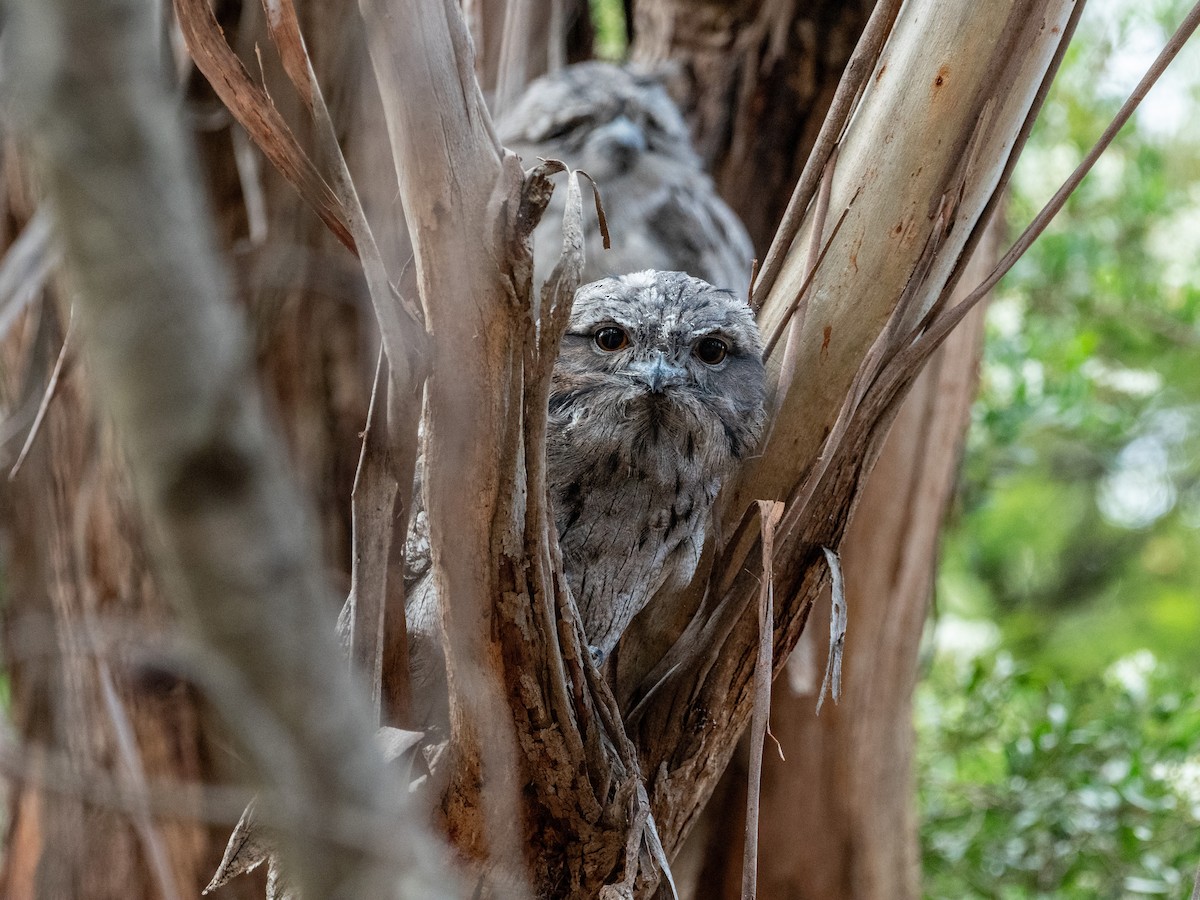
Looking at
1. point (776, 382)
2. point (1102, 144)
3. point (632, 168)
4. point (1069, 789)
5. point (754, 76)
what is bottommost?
point (1069, 789)

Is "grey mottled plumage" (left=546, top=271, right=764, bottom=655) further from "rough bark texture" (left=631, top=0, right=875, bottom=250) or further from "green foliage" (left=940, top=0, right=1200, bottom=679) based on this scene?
"green foliage" (left=940, top=0, right=1200, bottom=679)

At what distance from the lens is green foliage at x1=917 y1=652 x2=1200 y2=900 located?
2521mm

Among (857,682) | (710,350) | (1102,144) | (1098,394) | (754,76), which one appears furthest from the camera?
(1098,394)

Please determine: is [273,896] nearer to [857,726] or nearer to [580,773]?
[580,773]

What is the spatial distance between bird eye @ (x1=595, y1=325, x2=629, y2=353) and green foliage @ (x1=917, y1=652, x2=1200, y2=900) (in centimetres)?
147

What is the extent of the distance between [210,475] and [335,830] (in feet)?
0.72


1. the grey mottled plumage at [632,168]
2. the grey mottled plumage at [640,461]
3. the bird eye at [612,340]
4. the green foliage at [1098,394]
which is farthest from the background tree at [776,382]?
the green foliage at [1098,394]

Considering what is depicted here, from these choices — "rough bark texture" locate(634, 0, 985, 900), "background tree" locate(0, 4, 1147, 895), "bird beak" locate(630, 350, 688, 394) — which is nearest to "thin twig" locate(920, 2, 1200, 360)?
"background tree" locate(0, 4, 1147, 895)

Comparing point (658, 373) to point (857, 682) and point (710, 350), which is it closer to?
point (710, 350)

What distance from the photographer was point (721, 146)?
332 cm

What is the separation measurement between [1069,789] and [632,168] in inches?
79.0

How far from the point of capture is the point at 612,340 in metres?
1.85

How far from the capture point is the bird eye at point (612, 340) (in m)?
1.85

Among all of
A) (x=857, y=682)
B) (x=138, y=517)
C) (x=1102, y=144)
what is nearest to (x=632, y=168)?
→ (x=857, y=682)
